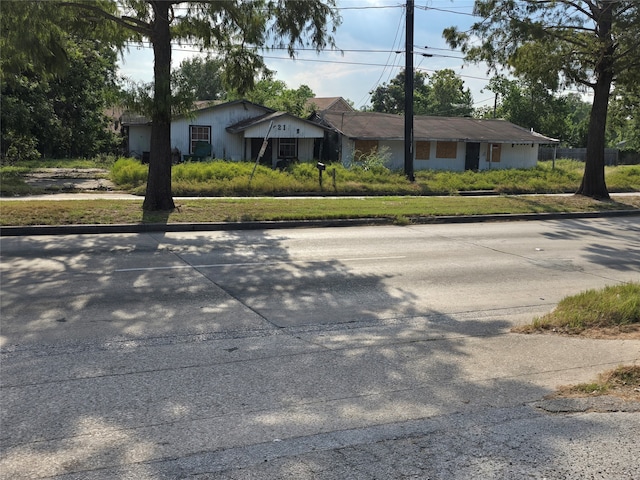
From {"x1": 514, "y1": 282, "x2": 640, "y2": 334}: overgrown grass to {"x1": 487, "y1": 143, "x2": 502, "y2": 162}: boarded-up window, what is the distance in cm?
3299

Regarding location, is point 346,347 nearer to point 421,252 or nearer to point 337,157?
point 421,252

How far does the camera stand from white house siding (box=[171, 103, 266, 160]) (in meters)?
33.2

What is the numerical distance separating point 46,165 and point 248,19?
2313 centimetres

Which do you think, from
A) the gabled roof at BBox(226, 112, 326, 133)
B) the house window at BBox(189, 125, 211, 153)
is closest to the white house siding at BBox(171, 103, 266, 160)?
the house window at BBox(189, 125, 211, 153)

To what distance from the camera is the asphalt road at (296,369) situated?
3.49 m

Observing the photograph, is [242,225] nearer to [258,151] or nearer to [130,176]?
[130,176]

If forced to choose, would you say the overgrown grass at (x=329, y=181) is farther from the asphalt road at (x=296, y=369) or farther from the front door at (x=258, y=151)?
the asphalt road at (x=296, y=369)

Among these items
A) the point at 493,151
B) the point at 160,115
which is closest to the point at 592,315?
the point at 160,115

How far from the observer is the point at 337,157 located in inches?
1420

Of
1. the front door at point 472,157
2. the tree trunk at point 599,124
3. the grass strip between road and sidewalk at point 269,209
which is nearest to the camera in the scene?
the grass strip between road and sidewalk at point 269,209

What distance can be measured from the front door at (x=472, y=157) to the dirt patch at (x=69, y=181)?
862 inches

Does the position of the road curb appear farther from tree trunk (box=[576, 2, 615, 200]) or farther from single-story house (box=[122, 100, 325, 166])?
single-story house (box=[122, 100, 325, 166])

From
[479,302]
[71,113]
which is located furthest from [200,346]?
[71,113]

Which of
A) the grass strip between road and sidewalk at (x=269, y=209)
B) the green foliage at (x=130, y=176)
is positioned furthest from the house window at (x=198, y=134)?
the grass strip between road and sidewalk at (x=269, y=209)
